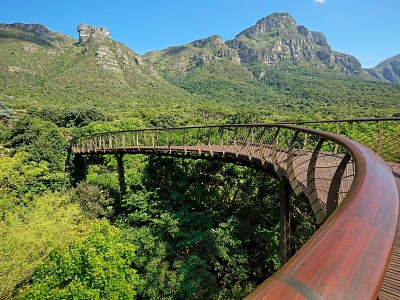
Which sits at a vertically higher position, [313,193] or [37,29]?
[37,29]

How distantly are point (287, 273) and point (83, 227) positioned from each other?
12.6m

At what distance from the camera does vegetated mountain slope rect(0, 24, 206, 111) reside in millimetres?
76375

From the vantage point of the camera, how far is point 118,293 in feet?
28.3

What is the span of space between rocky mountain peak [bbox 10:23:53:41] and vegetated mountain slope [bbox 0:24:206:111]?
1.89 feet

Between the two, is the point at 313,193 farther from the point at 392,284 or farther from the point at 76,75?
the point at 76,75

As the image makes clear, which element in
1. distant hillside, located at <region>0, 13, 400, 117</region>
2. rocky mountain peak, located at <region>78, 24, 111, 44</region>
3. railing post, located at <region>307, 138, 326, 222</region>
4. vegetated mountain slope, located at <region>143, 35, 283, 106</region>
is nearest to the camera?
railing post, located at <region>307, 138, 326, 222</region>

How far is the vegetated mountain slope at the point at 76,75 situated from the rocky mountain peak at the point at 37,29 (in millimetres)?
575

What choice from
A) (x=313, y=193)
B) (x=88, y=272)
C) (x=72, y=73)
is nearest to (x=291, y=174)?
(x=313, y=193)

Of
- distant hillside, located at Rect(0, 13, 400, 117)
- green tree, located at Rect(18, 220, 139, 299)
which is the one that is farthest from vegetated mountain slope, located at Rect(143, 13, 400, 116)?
green tree, located at Rect(18, 220, 139, 299)

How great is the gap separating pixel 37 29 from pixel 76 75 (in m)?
62.8

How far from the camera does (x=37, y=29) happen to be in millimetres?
128500

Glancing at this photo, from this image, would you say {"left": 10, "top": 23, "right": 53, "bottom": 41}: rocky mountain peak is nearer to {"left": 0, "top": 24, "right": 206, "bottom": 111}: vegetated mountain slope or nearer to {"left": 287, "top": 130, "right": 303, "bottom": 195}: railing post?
{"left": 0, "top": 24, "right": 206, "bottom": 111}: vegetated mountain slope

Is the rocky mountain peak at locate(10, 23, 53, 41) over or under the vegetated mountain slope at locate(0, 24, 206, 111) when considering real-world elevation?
over

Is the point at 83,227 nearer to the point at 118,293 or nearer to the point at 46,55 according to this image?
the point at 118,293
